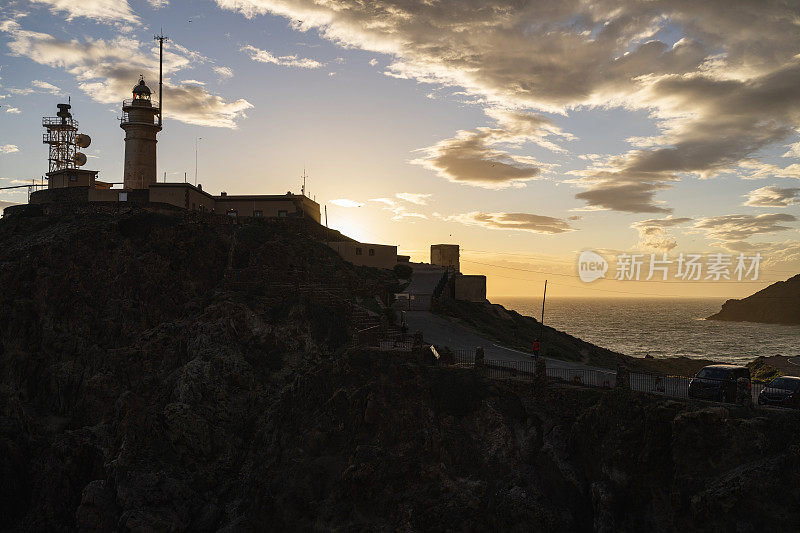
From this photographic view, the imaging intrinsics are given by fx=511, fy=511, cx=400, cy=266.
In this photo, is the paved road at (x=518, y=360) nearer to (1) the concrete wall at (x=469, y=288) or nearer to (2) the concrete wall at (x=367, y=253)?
(1) the concrete wall at (x=469, y=288)

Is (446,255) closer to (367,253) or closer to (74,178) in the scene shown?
(367,253)

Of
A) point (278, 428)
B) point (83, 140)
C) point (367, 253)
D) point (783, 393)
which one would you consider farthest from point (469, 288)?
point (83, 140)

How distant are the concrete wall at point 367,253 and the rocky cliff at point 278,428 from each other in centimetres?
1728

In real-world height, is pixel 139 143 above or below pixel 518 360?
above

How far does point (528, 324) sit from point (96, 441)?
50.0 meters

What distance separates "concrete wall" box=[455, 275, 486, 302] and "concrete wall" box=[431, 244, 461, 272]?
18.7 meters

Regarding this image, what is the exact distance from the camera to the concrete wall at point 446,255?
277 ft

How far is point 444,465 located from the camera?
25.9m

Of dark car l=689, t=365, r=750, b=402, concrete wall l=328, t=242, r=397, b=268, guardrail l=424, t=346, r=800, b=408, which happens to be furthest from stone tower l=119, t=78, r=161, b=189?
dark car l=689, t=365, r=750, b=402

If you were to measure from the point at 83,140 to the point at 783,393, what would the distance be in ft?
266

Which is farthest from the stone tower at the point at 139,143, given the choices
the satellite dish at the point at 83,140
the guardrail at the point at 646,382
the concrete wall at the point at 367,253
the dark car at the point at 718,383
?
the dark car at the point at 718,383

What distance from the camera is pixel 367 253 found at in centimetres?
6562

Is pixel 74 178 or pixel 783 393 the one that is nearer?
pixel 783 393

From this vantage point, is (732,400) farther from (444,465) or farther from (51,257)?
(51,257)
